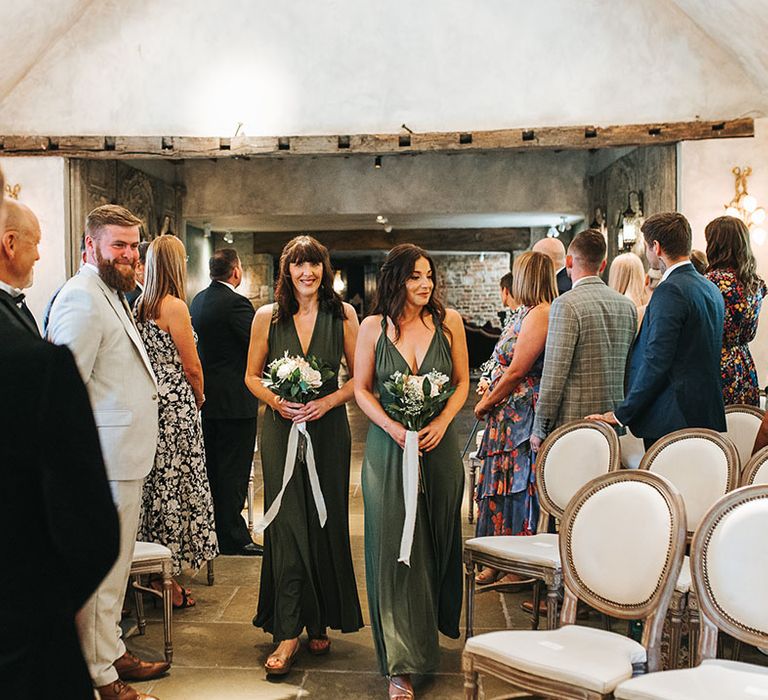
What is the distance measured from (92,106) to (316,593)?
576cm

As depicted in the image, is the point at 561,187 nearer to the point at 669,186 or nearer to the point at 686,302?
the point at 669,186

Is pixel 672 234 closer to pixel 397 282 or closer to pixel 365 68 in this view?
pixel 397 282

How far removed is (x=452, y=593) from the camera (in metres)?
3.58

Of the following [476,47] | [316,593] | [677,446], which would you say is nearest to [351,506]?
[316,593]

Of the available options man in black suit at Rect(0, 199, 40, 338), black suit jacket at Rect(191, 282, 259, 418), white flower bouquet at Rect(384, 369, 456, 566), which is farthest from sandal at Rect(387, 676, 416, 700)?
black suit jacket at Rect(191, 282, 259, 418)

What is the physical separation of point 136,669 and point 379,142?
→ 210 inches

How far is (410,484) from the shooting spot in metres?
3.35

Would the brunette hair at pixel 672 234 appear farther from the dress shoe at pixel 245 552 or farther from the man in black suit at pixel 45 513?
the man in black suit at pixel 45 513

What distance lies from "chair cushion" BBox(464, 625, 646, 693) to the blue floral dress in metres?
1.73

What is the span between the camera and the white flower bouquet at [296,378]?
3.57m

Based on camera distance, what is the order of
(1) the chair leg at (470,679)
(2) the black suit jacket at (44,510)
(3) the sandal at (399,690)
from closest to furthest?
1. (2) the black suit jacket at (44,510)
2. (1) the chair leg at (470,679)
3. (3) the sandal at (399,690)

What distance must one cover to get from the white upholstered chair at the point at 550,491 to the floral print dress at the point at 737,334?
1320 millimetres

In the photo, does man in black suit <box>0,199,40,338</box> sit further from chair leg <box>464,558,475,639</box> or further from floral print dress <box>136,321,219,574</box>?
chair leg <box>464,558,475,639</box>

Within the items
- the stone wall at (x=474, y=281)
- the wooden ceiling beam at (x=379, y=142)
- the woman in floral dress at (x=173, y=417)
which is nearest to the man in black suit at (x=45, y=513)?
the woman in floral dress at (x=173, y=417)
